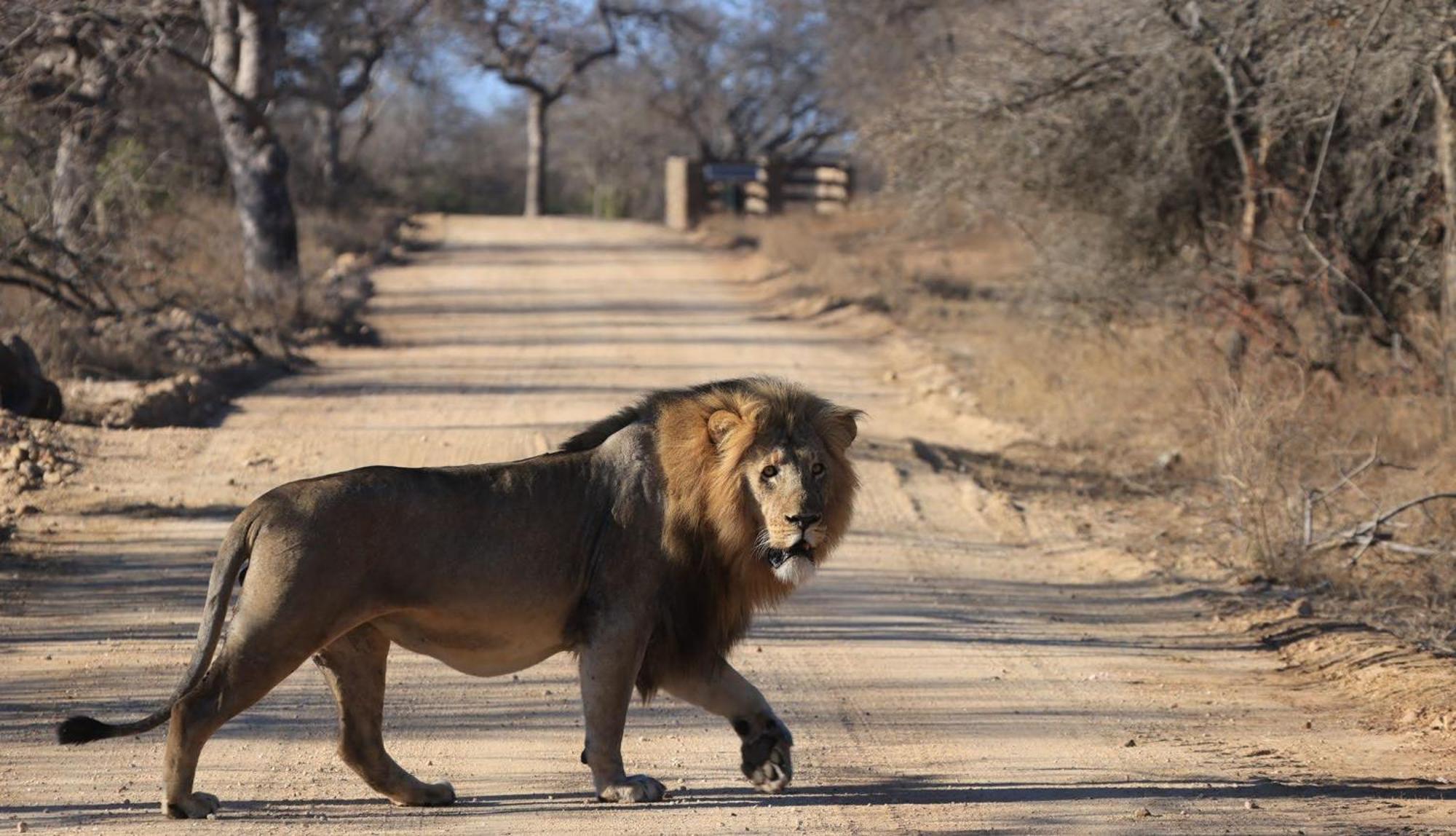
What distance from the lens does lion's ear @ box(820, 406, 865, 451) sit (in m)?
5.27

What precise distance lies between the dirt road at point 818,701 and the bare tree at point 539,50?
36.0m

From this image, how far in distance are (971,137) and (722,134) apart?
3647cm

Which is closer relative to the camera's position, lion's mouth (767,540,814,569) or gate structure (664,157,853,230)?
lion's mouth (767,540,814,569)

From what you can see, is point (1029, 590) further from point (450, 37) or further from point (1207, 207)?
point (450, 37)

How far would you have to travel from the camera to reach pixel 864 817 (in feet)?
17.5

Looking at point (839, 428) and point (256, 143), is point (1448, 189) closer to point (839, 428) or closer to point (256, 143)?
point (839, 428)

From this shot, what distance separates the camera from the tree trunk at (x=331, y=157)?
3638 centimetres

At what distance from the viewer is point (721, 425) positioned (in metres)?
5.19

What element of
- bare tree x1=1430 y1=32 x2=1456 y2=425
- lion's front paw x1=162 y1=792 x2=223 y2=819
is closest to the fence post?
bare tree x1=1430 y1=32 x2=1456 y2=425

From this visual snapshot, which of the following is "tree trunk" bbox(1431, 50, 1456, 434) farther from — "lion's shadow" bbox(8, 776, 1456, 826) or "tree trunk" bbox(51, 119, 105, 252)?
"tree trunk" bbox(51, 119, 105, 252)

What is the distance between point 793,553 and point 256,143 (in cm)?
1670

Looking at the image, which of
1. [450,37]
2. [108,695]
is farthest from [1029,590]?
[450,37]

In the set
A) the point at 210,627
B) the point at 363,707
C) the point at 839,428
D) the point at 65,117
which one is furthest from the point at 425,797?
the point at 65,117

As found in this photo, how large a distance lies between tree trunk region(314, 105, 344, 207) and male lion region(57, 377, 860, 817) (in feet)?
104
